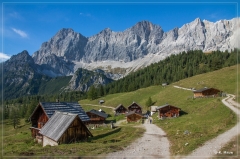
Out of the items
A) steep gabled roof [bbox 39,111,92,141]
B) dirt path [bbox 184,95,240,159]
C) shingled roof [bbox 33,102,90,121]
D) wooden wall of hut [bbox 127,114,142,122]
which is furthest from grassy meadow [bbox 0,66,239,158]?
wooden wall of hut [bbox 127,114,142,122]

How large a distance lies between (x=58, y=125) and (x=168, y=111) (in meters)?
44.4

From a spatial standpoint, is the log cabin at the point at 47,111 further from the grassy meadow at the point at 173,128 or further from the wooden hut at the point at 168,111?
the wooden hut at the point at 168,111

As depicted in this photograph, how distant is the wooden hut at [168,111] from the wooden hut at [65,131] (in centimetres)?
4028

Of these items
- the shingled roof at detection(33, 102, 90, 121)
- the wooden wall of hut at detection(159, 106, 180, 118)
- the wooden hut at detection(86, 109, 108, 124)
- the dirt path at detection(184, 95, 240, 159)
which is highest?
the shingled roof at detection(33, 102, 90, 121)

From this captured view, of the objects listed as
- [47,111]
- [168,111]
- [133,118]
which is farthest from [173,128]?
[133,118]

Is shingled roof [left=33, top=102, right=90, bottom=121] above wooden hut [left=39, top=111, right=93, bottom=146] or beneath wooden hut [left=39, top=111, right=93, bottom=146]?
above

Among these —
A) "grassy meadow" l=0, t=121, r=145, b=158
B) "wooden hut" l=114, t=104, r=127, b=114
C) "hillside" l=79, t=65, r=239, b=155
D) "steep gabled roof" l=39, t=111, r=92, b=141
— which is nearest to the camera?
"grassy meadow" l=0, t=121, r=145, b=158

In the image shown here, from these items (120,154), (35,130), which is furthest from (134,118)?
(120,154)

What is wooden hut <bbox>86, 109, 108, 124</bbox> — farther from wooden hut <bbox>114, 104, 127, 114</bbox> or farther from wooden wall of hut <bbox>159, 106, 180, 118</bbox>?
wooden wall of hut <bbox>159, 106, 180, 118</bbox>

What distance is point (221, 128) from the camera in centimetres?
2817

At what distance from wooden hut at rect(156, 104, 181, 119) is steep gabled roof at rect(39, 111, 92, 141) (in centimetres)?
4150

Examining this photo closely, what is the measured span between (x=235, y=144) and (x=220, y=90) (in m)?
63.8

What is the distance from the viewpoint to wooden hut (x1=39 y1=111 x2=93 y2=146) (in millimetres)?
29928

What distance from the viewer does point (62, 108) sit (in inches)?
1681
